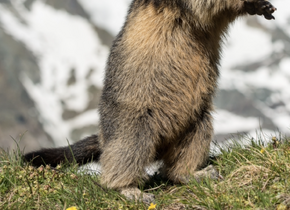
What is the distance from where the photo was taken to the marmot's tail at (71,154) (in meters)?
7.12

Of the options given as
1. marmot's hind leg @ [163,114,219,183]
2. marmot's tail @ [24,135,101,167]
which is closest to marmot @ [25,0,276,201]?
marmot's hind leg @ [163,114,219,183]

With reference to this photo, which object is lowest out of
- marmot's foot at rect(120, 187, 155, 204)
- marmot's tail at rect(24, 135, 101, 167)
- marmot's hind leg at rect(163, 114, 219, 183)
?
marmot's tail at rect(24, 135, 101, 167)

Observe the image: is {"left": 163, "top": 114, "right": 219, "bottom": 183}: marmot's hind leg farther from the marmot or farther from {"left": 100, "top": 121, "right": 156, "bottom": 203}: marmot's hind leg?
{"left": 100, "top": 121, "right": 156, "bottom": 203}: marmot's hind leg

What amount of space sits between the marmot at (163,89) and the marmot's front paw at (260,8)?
15mm

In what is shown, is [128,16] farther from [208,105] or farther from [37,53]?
[37,53]

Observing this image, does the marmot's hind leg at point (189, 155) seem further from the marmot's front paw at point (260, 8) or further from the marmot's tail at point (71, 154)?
the marmot's front paw at point (260, 8)

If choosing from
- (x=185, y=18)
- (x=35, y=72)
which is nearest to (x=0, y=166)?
(x=185, y=18)

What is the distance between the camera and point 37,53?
5194 centimetres

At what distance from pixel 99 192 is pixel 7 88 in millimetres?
40144

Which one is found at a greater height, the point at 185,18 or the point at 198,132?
the point at 185,18

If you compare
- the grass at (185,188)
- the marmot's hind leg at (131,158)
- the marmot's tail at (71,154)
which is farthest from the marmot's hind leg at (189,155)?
the marmot's tail at (71,154)

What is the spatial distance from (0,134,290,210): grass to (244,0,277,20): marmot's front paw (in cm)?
183

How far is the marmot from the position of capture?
20.7 ft

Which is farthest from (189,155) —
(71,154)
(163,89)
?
(71,154)
